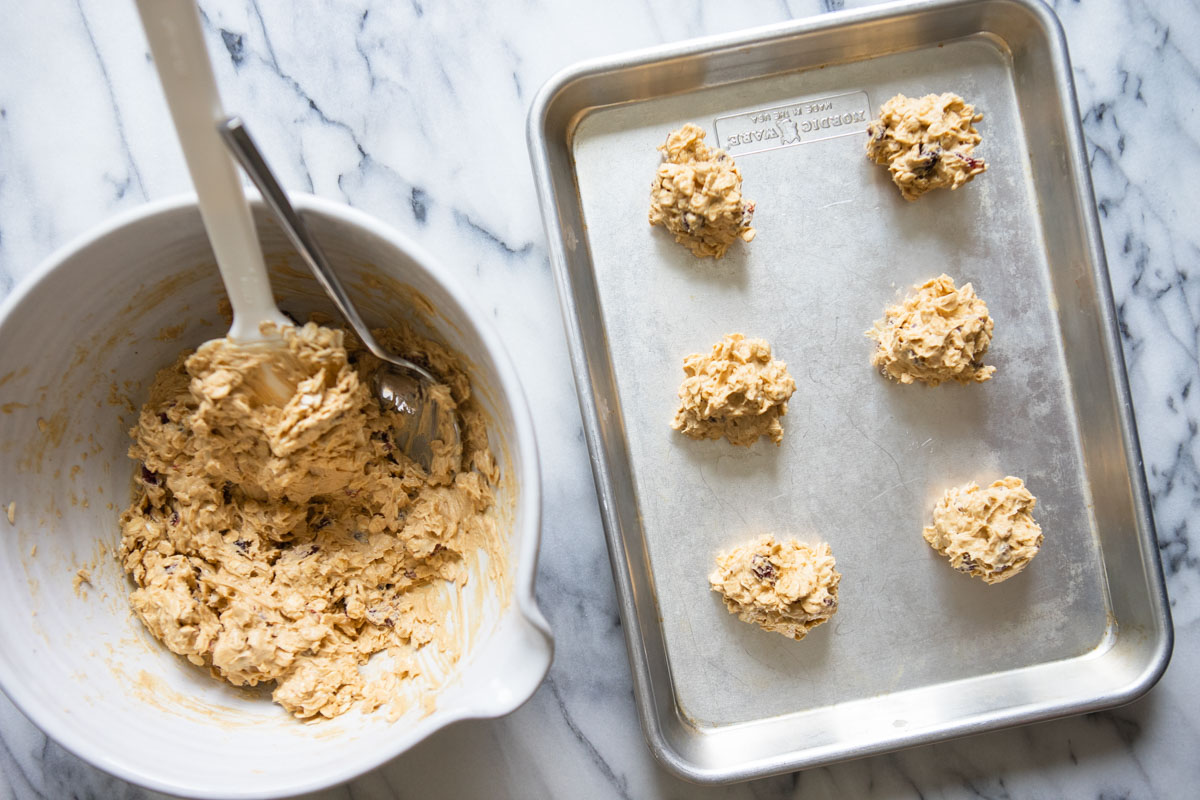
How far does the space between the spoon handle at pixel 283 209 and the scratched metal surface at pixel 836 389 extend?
15.5 inches

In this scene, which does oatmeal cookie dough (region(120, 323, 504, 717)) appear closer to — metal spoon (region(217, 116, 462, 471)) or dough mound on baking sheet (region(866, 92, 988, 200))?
metal spoon (region(217, 116, 462, 471))

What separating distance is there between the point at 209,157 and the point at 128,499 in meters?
0.54

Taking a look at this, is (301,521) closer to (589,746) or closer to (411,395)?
(411,395)

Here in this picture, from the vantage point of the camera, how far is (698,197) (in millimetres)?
1189

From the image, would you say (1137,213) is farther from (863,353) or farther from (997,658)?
(997,658)

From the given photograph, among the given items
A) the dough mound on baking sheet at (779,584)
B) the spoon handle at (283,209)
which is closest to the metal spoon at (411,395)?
the spoon handle at (283,209)

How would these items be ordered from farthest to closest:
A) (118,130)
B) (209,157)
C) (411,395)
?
1. (118,130)
2. (411,395)
3. (209,157)

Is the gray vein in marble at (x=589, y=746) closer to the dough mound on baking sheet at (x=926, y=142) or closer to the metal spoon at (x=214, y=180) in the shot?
the metal spoon at (x=214, y=180)

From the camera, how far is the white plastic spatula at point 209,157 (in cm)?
77

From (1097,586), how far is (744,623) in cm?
57

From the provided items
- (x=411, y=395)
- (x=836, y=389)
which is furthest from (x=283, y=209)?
(x=836, y=389)

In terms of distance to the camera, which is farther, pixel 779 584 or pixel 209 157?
pixel 779 584

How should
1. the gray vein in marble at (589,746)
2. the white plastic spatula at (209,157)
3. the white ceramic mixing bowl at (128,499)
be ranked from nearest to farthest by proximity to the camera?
the white plastic spatula at (209,157) → the white ceramic mixing bowl at (128,499) → the gray vein in marble at (589,746)

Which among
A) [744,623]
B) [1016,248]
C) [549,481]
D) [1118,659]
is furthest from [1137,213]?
[549,481]
